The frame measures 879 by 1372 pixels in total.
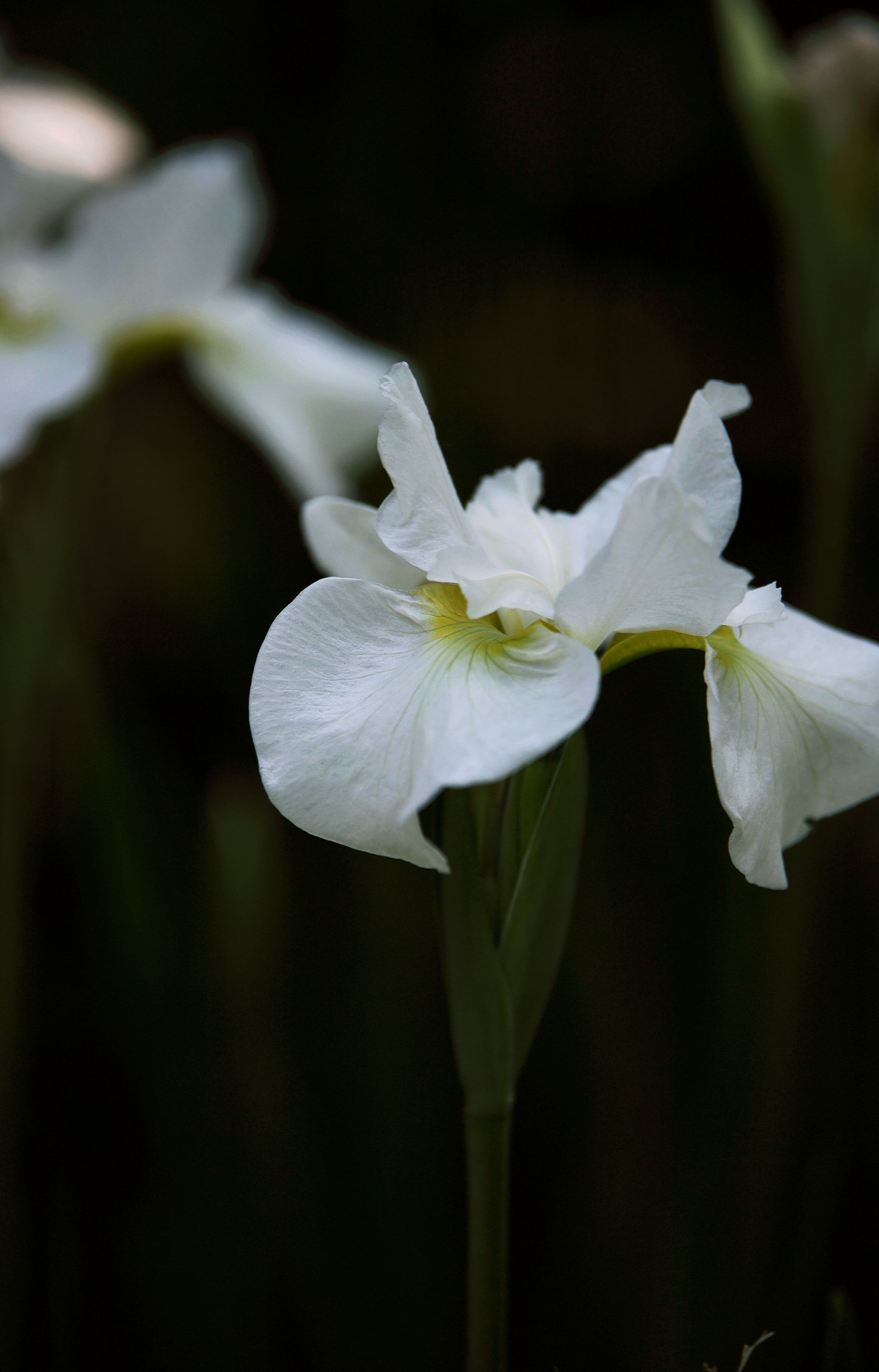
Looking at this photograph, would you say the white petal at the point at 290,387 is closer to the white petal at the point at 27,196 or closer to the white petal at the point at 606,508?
the white petal at the point at 27,196

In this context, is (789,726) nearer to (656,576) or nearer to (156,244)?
(656,576)

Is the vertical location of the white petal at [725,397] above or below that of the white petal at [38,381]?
below

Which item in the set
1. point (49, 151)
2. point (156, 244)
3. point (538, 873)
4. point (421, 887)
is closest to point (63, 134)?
point (49, 151)

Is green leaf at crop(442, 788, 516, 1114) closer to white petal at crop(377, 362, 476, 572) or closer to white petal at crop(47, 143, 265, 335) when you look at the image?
white petal at crop(377, 362, 476, 572)

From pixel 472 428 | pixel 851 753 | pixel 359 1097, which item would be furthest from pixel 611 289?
pixel 851 753

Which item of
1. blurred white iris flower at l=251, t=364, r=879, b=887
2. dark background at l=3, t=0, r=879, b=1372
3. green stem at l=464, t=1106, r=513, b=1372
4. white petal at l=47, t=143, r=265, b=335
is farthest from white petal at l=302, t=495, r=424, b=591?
white petal at l=47, t=143, r=265, b=335

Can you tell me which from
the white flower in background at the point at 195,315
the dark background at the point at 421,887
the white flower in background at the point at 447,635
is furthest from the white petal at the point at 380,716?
the white flower in background at the point at 195,315
